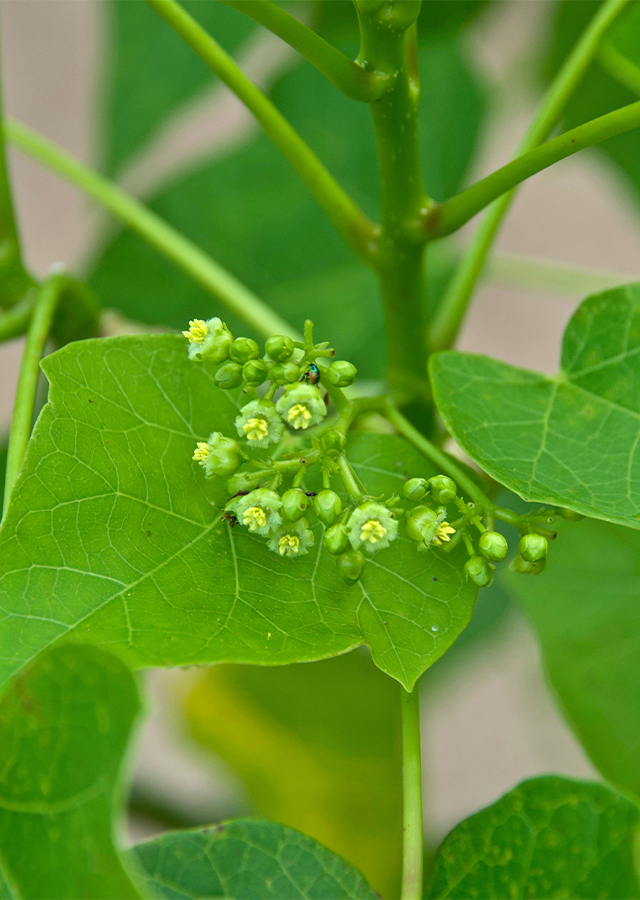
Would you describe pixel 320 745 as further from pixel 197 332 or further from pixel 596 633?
pixel 197 332

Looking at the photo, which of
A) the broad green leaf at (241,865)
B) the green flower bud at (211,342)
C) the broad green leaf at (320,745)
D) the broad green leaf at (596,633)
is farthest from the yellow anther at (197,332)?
the broad green leaf at (320,745)

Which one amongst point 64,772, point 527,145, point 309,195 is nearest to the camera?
point 64,772

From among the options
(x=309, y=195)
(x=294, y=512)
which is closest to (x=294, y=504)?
(x=294, y=512)

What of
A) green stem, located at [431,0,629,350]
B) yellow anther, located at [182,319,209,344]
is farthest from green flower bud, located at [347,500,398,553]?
green stem, located at [431,0,629,350]

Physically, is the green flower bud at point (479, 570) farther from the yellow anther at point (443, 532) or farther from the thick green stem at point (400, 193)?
the thick green stem at point (400, 193)

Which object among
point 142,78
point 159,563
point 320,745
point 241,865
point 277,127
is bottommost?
point 320,745
